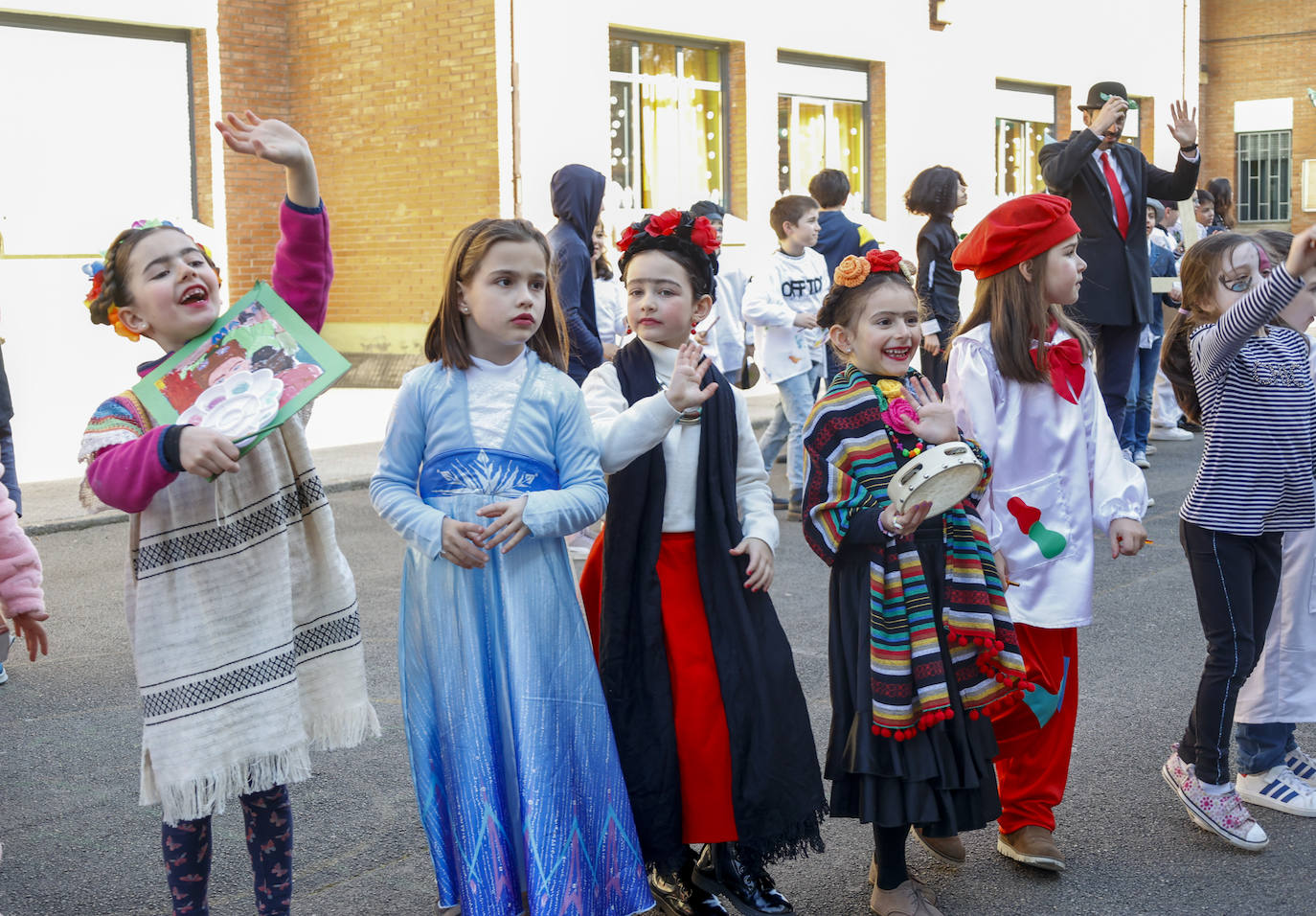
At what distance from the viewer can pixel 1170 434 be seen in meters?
11.8

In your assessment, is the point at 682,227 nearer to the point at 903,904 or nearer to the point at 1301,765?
the point at 903,904

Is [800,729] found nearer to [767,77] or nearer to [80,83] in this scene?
[80,83]

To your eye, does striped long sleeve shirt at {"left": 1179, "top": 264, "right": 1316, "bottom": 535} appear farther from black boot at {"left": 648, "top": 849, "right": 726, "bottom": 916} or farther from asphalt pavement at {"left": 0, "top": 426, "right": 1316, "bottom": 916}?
black boot at {"left": 648, "top": 849, "right": 726, "bottom": 916}

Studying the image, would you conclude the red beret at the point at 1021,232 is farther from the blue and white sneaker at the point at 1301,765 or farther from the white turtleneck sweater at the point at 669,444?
the blue and white sneaker at the point at 1301,765

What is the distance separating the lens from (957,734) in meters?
3.21

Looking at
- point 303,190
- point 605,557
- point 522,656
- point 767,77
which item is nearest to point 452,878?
point 522,656

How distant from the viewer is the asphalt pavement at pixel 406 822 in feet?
11.4

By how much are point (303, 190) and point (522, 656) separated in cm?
114

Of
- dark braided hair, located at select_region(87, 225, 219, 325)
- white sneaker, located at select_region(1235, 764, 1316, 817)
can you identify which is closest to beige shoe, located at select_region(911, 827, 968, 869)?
white sneaker, located at select_region(1235, 764, 1316, 817)

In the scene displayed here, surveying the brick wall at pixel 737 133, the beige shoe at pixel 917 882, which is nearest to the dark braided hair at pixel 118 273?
the beige shoe at pixel 917 882

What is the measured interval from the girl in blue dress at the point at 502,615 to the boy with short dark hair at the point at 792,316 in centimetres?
547

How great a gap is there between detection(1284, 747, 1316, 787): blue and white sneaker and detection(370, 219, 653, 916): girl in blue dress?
7.07 feet

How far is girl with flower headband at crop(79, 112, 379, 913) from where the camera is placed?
2.82 meters

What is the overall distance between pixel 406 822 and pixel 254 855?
3.26 feet
